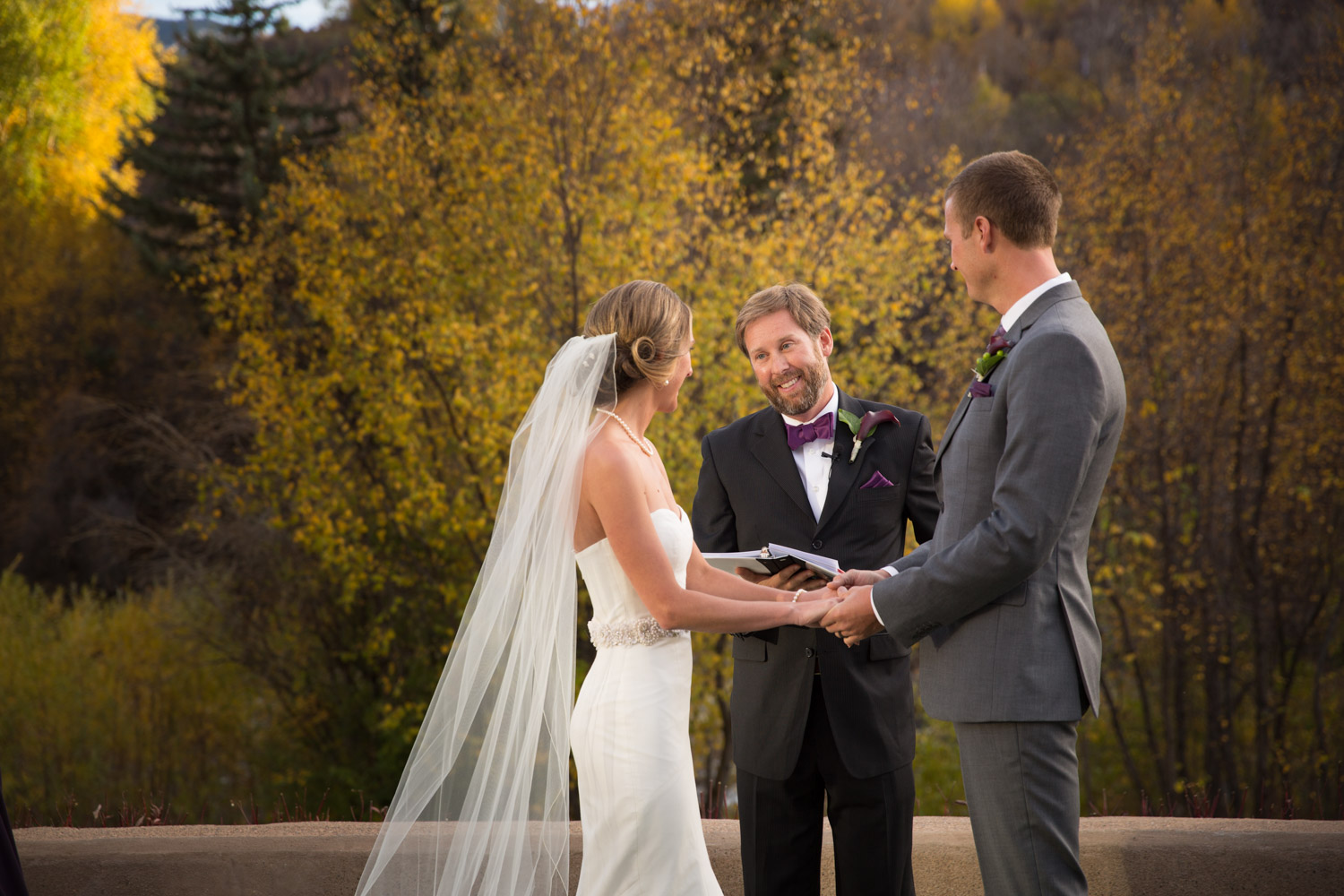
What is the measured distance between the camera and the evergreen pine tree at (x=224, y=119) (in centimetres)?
1565

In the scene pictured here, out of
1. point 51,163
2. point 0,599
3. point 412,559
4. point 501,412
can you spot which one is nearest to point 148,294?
point 51,163

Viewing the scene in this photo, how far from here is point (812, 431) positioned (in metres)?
2.92

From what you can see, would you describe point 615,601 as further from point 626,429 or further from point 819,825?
point 819,825

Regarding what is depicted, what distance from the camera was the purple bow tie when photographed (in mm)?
2906

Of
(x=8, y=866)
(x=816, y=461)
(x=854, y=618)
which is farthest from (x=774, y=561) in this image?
(x=8, y=866)

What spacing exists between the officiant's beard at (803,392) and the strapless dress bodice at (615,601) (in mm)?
624

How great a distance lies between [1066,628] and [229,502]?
38.0ft

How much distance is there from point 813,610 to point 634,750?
1.79 ft

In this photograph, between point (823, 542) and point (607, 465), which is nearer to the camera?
point (607, 465)

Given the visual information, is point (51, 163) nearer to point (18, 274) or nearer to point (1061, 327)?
point (18, 274)

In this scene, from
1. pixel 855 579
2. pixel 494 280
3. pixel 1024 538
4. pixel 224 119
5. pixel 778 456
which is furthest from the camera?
pixel 224 119

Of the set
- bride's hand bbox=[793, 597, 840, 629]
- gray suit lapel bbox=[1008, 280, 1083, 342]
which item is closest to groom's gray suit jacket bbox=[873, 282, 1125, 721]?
gray suit lapel bbox=[1008, 280, 1083, 342]

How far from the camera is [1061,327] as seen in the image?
2045 mm

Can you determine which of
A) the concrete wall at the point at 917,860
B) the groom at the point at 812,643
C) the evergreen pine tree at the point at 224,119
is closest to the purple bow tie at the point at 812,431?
the groom at the point at 812,643
